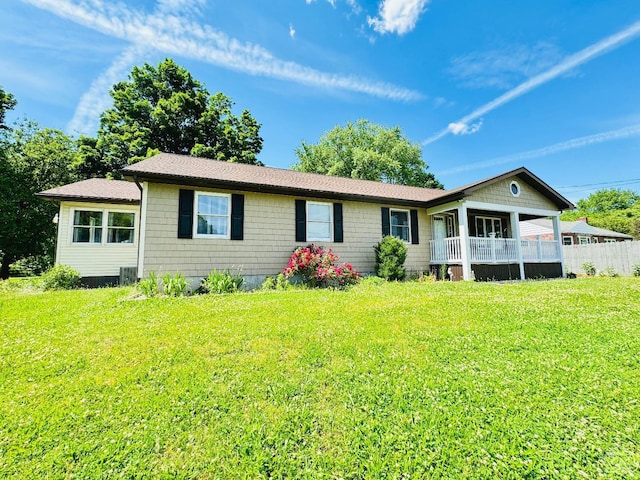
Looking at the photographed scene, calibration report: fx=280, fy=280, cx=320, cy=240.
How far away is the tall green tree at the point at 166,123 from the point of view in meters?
21.3

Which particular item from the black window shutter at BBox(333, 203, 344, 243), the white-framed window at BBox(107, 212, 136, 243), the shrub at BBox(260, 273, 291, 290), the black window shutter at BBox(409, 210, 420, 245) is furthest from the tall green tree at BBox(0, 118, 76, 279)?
the black window shutter at BBox(409, 210, 420, 245)

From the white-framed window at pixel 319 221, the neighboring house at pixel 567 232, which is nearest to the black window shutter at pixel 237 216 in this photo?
the white-framed window at pixel 319 221

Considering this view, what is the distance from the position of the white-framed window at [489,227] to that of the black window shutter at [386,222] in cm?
631

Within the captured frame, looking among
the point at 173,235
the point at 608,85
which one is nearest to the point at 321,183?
the point at 173,235

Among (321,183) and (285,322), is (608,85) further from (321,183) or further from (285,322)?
(285,322)

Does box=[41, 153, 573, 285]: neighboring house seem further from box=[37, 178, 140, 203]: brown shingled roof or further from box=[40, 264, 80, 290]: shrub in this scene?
box=[40, 264, 80, 290]: shrub

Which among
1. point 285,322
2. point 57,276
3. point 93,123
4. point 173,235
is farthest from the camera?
point 93,123

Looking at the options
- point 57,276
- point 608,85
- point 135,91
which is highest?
point 135,91

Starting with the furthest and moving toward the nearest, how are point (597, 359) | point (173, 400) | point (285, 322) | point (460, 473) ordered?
1. point (285, 322)
2. point (597, 359)
3. point (173, 400)
4. point (460, 473)

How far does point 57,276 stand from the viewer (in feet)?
31.0

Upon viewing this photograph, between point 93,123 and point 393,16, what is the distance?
77.7ft

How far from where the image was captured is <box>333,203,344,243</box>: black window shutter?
10.8m

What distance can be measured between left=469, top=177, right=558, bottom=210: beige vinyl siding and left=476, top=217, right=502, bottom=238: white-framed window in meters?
2.30

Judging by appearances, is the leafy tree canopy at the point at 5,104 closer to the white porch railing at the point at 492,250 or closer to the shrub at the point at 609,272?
the white porch railing at the point at 492,250
